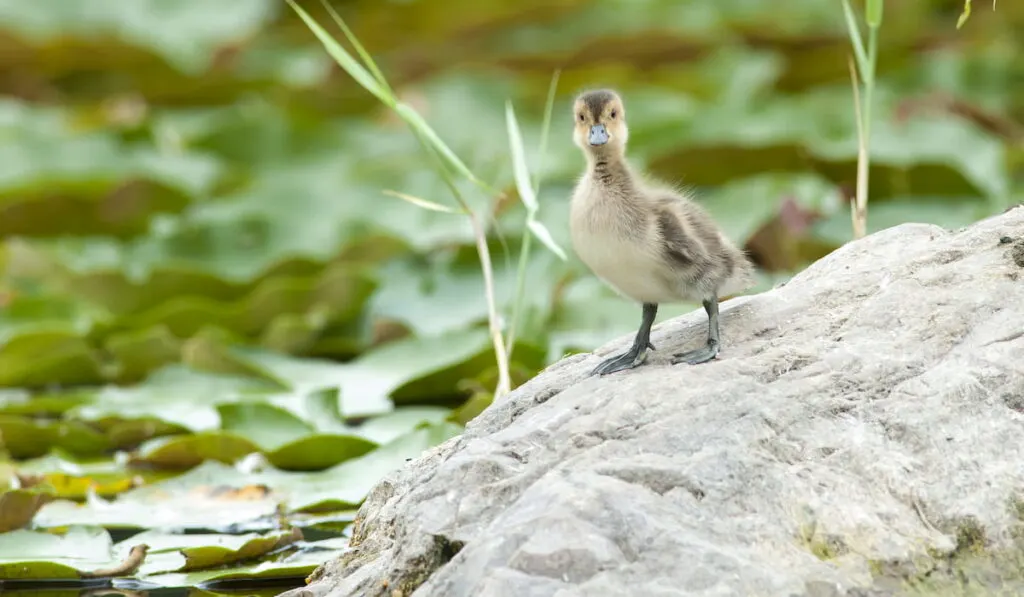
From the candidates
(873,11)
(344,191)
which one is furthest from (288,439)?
(344,191)

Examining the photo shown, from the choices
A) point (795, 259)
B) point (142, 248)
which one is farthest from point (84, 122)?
point (795, 259)

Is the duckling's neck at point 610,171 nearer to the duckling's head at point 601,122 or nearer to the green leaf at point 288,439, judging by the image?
the duckling's head at point 601,122

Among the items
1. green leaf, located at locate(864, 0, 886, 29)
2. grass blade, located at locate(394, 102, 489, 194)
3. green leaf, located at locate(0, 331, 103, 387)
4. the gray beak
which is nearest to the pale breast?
the gray beak

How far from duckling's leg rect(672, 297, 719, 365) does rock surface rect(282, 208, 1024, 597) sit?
37 millimetres

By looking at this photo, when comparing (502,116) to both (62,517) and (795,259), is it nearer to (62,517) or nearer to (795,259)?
(795,259)

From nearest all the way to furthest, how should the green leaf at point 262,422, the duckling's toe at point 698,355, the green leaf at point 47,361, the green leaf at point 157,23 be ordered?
the duckling's toe at point 698,355 < the green leaf at point 262,422 < the green leaf at point 47,361 < the green leaf at point 157,23

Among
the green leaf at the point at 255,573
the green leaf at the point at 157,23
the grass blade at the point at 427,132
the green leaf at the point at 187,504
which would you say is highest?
the green leaf at the point at 157,23

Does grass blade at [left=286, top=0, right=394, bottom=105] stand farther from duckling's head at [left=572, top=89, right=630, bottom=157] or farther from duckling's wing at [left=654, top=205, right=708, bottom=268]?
duckling's wing at [left=654, top=205, right=708, bottom=268]

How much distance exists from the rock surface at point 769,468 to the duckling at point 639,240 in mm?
73

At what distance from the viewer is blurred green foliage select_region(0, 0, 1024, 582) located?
467 cm

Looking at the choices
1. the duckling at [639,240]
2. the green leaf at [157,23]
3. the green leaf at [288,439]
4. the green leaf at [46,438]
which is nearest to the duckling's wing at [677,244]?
the duckling at [639,240]

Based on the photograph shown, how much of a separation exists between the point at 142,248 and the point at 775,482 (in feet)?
15.1

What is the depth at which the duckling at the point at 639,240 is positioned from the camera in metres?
2.97

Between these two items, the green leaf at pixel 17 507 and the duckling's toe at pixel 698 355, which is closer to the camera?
the duckling's toe at pixel 698 355
